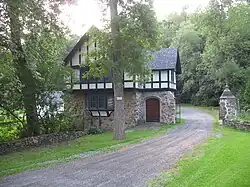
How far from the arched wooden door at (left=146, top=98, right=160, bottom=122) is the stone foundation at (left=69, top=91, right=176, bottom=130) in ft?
1.09

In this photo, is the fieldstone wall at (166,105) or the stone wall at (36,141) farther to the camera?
the fieldstone wall at (166,105)

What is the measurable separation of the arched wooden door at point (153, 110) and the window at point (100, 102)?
11.0ft

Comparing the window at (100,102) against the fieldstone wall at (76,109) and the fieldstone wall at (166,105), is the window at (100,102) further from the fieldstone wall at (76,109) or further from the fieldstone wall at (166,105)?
the fieldstone wall at (166,105)

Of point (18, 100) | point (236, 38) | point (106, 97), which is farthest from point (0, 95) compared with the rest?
point (236, 38)

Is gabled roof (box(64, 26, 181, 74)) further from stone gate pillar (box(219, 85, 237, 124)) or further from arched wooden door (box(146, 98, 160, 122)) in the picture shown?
stone gate pillar (box(219, 85, 237, 124))

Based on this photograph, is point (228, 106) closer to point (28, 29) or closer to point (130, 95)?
point (130, 95)

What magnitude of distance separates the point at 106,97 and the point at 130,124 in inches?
112

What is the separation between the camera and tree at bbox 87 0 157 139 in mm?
14309

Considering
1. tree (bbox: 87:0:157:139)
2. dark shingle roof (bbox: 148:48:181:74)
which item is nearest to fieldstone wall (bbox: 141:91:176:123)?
dark shingle roof (bbox: 148:48:181:74)

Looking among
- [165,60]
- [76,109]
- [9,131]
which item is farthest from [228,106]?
[9,131]

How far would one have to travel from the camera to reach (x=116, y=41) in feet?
47.8

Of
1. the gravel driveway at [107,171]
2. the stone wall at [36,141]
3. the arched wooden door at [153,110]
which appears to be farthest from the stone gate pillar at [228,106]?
the gravel driveway at [107,171]

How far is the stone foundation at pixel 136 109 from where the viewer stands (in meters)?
23.2

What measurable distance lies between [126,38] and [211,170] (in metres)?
8.25
